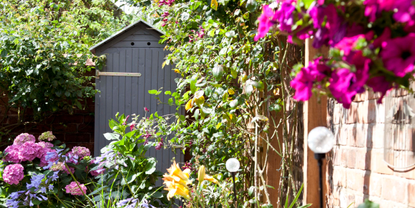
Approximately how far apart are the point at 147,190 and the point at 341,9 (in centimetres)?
213

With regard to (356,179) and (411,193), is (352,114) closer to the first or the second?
(356,179)

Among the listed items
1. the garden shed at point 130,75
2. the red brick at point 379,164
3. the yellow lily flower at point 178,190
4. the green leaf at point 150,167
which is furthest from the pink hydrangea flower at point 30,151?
the red brick at point 379,164

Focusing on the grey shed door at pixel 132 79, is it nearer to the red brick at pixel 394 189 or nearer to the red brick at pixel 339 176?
the red brick at pixel 339 176

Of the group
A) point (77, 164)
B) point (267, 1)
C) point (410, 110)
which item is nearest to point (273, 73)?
point (267, 1)

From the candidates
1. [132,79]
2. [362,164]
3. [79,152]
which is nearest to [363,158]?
[362,164]

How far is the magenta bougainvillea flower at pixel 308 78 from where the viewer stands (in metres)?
0.58

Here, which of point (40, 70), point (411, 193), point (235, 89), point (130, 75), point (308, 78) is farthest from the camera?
point (130, 75)

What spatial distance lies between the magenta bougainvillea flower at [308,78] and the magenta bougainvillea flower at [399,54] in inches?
4.5

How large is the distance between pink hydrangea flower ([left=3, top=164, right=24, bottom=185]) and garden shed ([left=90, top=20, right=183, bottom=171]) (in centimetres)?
135

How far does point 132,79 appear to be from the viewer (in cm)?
384

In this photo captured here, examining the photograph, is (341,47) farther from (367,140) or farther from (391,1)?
(367,140)

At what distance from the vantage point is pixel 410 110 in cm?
96

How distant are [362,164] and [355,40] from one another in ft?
2.81

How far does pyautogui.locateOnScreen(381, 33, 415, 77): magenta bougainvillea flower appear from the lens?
17.8 inches
